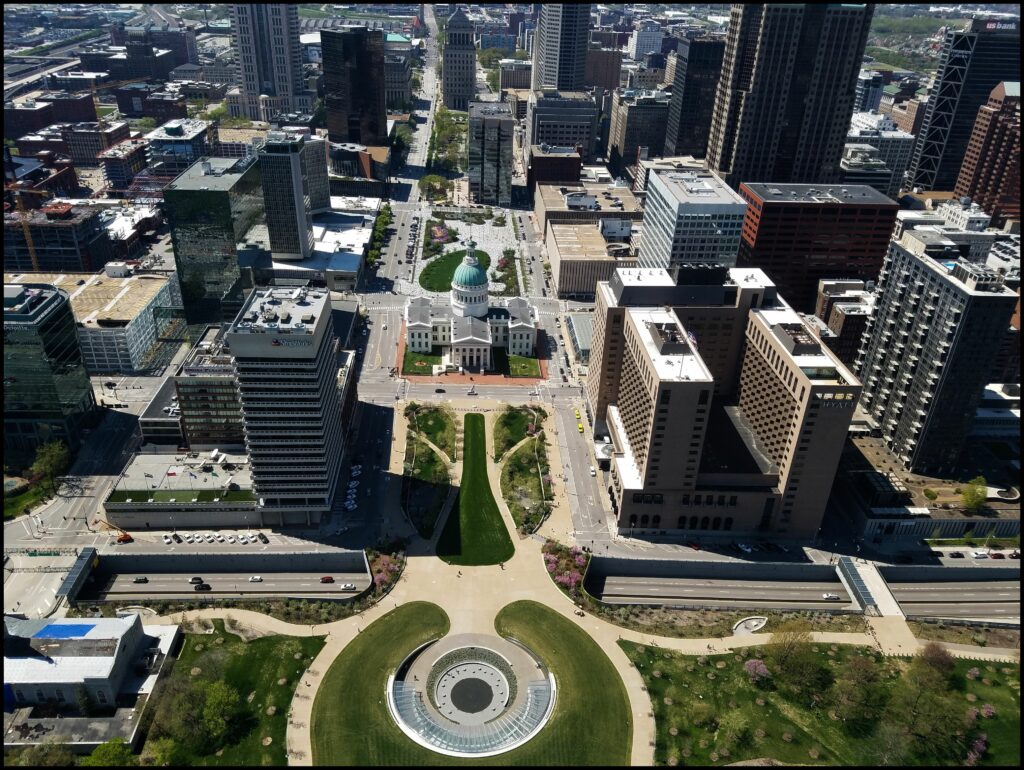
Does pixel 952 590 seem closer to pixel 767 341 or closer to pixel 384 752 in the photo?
pixel 767 341

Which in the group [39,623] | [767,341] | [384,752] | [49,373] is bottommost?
[384,752]

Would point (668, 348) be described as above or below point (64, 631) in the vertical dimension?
above

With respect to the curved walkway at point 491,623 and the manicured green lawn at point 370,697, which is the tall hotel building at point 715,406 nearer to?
the curved walkway at point 491,623

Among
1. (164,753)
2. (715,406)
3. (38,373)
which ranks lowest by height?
(164,753)

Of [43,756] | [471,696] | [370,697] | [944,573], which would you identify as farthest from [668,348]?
[43,756]

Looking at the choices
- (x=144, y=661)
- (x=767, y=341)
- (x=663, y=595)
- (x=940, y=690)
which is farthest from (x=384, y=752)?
(x=767, y=341)

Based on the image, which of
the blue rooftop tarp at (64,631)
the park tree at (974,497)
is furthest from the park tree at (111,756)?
the park tree at (974,497)

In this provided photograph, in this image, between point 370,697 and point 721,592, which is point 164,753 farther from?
point 721,592
